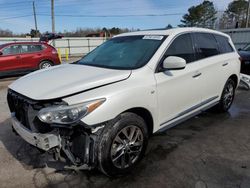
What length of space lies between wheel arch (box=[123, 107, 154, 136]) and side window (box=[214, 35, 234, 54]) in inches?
102

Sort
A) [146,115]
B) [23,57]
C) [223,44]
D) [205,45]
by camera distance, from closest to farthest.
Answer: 1. [146,115]
2. [205,45]
3. [223,44]
4. [23,57]

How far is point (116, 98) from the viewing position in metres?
2.78

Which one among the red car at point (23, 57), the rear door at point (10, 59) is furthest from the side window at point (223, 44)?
the rear door at point (10, 59)

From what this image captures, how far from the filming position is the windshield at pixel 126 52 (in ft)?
11.3

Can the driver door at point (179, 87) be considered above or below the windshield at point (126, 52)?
below

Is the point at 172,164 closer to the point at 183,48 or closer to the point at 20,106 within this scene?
the point at 183,48

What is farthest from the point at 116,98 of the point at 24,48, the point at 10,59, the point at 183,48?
the point at 24,48

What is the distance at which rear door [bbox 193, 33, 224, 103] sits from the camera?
13.8 feet

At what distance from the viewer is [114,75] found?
3.05 m

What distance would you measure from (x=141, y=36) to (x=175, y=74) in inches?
35.2

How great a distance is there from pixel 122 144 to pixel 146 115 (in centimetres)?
53

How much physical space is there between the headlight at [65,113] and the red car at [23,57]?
31.0 ft

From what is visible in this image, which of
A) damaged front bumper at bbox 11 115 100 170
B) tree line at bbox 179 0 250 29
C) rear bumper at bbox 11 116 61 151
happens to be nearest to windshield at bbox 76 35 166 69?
damaged front bumper at bbox 11 115 100 170

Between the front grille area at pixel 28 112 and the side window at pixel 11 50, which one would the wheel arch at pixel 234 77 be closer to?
the front grille area at pixel 28 112
